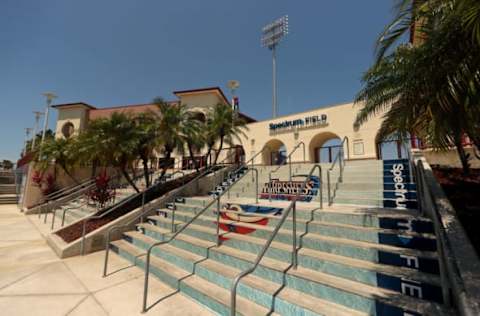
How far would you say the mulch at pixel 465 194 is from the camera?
356cm

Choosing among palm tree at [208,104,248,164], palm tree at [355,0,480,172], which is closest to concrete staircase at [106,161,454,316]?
palm tree at [355,0,480,172]

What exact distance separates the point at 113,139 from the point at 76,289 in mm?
6483

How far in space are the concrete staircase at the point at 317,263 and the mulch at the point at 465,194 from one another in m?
0.67

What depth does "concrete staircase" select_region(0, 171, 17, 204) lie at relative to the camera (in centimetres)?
1842

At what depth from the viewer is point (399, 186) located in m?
5.83

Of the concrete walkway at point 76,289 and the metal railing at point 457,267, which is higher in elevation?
the metal railing at point 457,267

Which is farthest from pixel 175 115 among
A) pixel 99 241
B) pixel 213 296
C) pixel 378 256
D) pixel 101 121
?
pixel 378 256

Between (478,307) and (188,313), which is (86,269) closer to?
(188,313)

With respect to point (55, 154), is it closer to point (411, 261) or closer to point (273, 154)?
point (273, 154)

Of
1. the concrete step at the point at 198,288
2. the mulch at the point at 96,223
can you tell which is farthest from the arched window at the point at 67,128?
the concrete step at the point at 198,288

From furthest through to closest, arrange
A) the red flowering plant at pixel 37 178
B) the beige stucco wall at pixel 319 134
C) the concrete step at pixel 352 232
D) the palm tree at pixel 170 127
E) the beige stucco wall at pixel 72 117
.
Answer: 1. the beige stucco wall at pixel 72 117
2. the red flowering plant at pixel 37 178
3. the beige stucco wall at pixel 319 134
4. the palm tree at pixel 170 127
5. the concrete step at pixel 352 232

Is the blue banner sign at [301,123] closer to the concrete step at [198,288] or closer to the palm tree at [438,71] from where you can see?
the palm tree at [438,71]

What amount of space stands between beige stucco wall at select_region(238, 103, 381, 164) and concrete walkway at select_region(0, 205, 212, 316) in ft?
39.3

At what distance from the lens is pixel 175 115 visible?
10.7 m
